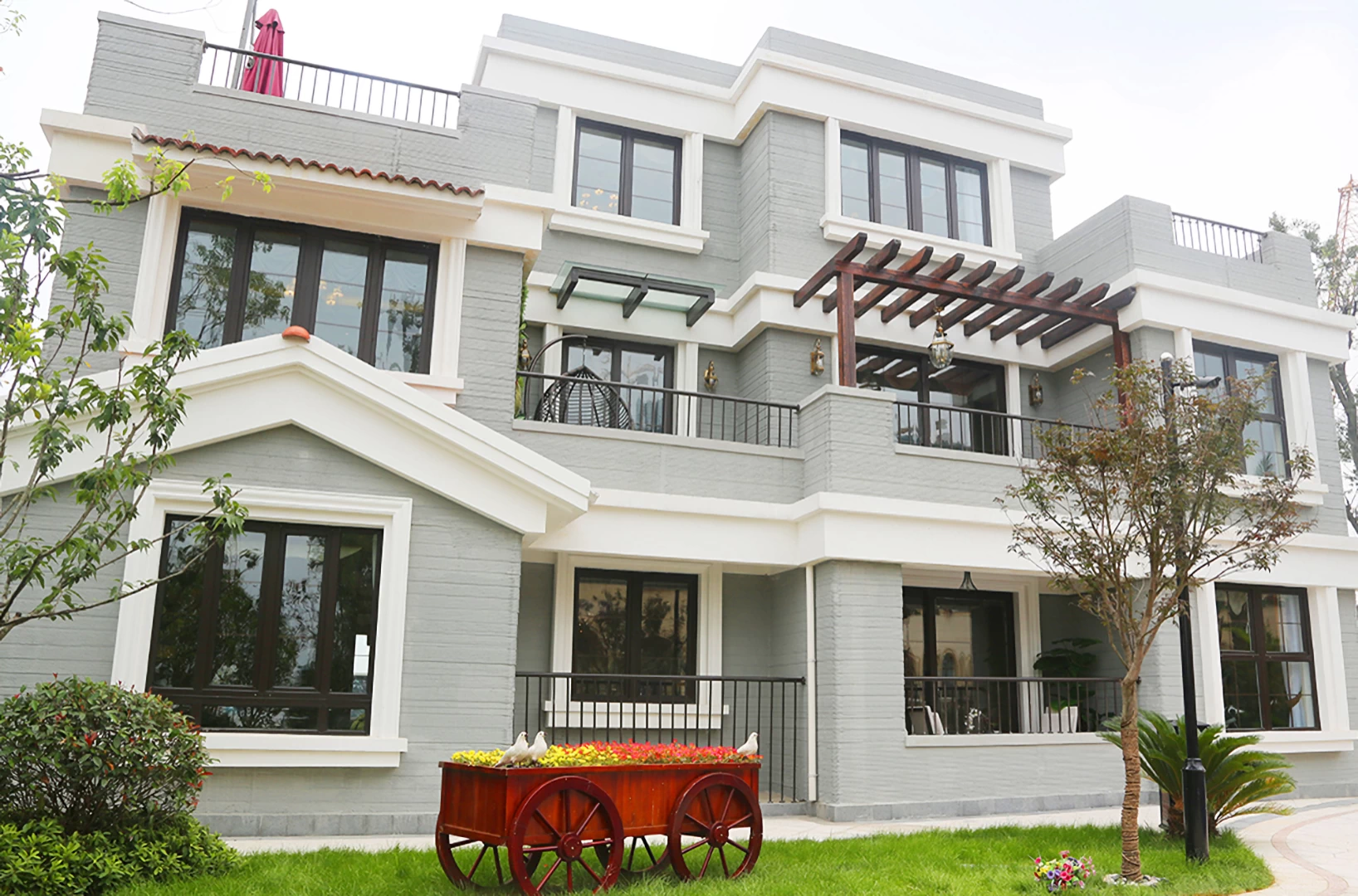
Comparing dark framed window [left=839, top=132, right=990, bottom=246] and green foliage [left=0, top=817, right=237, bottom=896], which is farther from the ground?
dark framed window [left=839, top=132, right=990, bottom=246]

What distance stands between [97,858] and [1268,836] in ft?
33.1

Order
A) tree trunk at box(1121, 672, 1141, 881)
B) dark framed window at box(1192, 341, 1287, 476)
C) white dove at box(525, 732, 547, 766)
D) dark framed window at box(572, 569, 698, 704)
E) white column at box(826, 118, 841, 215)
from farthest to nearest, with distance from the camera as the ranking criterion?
white column at box(826, 118, 841, 215)
dark framed window at box(1192, 341, 1287, 476)
dark framed window at box(572, 569, 698, 704)
tree trunk at box(1121, 672, 1141, 881)
white dove at box(525, 732, 547, 766)

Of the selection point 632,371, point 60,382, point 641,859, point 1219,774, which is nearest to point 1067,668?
point 1219,774

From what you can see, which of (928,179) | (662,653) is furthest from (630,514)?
(928,179)

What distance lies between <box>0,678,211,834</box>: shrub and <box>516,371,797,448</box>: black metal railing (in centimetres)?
586

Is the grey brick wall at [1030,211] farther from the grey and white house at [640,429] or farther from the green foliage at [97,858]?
the green foliage at [97,858]

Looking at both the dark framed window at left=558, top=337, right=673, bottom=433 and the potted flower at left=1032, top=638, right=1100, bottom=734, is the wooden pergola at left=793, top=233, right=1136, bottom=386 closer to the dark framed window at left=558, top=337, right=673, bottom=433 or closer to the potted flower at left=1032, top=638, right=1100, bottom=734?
the dark framed window at left=558, top=337, right=673, bottom=433

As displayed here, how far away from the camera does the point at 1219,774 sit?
9.12 metres

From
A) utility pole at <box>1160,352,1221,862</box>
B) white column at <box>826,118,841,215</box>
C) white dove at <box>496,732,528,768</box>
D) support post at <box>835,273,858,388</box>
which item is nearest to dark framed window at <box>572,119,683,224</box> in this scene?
white column at <box>826,118,841,215</box>

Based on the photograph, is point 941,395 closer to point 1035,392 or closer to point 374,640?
point 1035,392

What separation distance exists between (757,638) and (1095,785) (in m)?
4.26

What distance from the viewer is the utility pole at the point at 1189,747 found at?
27.0 feet

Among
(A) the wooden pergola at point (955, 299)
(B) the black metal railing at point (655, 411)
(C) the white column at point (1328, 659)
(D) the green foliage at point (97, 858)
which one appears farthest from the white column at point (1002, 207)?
(D) the green foliage at point (97, 858)

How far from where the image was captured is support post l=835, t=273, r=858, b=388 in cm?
1212
